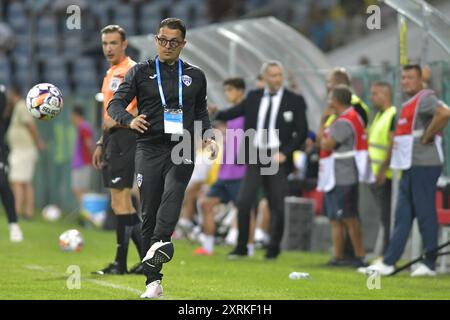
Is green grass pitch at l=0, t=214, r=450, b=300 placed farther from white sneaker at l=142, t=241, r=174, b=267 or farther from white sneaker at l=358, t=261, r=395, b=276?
white sneaker at l=142, t=241, r=174, b=267

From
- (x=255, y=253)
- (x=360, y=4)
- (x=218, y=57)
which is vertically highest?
(x=360, y=4)

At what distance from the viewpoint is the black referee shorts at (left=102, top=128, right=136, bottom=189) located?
38.7ft

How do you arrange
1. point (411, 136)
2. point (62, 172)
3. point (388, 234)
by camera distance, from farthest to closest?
point (62, 172), point (388, 234), point (411, 136)

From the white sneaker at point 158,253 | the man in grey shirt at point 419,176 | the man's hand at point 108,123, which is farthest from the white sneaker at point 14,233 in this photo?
the white sneaker at point 158,253

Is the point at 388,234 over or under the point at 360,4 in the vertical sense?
under

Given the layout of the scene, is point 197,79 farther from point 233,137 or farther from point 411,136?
point 233,137

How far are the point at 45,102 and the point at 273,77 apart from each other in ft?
13.3

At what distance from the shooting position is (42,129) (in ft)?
88.2

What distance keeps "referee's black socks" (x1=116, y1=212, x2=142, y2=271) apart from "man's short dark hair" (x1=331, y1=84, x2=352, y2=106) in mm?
3175

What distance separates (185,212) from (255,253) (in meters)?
3.12

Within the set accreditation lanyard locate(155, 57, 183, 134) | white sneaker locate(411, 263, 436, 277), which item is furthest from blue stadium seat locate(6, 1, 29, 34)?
accreditation lanyard locate(155, 57, 183, 134)
